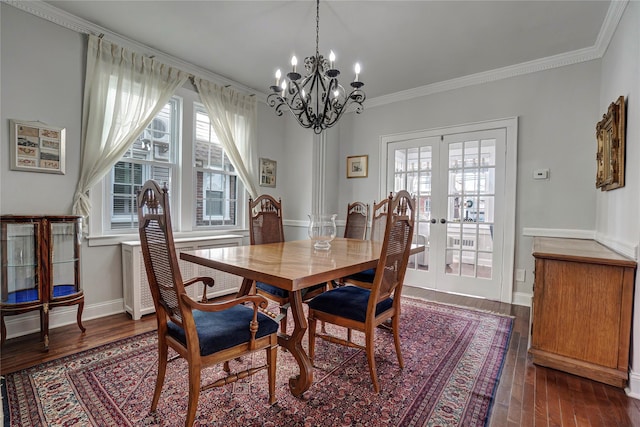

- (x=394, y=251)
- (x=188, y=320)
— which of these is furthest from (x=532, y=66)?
(x=188, y=320)

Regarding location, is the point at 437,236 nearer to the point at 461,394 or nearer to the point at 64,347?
the point at 461,394

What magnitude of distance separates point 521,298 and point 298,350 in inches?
116

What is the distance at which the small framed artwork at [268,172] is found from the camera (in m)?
4.36

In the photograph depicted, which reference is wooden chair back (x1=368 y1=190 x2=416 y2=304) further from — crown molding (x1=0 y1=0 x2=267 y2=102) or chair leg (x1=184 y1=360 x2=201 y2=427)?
crown molding (x1=0 y1=0 x2=267 y2=102)

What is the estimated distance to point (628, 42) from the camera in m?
2.16

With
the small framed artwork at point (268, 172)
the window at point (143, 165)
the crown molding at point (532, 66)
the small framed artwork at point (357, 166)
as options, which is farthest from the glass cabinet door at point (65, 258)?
the crown molding at point (532, 66)

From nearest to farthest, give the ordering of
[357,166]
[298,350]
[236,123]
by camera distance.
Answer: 1. [298,350]
2. [236,123]
3. [357,166]

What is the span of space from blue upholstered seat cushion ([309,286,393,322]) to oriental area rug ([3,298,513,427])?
1.40 feet

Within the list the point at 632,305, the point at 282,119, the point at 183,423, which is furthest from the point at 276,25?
the point at 632,305

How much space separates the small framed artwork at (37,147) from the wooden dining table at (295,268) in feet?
5.43

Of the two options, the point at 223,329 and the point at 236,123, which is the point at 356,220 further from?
the point at 223,329

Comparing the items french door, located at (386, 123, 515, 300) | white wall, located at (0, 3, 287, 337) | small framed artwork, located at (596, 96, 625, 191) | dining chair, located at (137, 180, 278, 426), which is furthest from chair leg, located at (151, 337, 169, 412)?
french door, located at (386, 123, 515, 300)

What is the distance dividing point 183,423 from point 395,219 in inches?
58.9

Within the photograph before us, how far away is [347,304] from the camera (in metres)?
1.85
